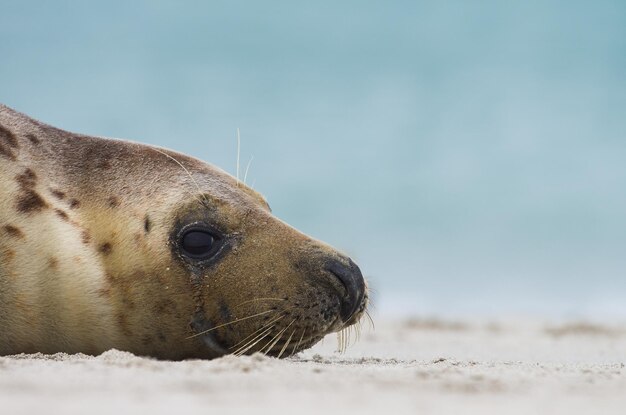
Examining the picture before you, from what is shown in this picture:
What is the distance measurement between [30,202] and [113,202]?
17.7 inches

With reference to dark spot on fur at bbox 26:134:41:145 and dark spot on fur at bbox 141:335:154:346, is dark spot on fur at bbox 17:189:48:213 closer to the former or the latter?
dark spot on fur at bbox 26:134:41:145

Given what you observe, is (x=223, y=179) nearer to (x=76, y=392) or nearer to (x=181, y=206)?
(x=181, y=206)

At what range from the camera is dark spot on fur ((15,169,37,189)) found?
520 centimetres

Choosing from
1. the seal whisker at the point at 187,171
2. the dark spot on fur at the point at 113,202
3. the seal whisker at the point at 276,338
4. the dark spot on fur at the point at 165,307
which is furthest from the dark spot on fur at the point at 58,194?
the seal whisker at the point at 276,338

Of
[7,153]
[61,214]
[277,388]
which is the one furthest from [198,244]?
[277,388]

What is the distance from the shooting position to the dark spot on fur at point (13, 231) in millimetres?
4965

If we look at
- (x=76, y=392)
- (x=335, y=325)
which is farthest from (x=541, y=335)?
(x=76, y=392)

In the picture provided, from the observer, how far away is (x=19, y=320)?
4.91 metres

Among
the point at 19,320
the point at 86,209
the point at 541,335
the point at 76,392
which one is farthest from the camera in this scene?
the point at 541,335

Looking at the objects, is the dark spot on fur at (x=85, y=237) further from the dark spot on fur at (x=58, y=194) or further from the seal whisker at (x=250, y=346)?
the seal whisker at (x=250, y=346)

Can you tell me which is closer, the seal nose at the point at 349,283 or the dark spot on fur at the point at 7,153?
the seal nose at the point at 349,283

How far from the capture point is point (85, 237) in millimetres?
5090

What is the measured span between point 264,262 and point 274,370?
106 cm

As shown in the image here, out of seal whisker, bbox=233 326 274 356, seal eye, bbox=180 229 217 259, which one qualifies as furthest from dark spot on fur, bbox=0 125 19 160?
seal whisker, bbox=233 326 274 356
